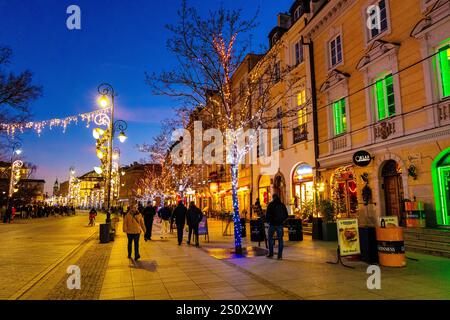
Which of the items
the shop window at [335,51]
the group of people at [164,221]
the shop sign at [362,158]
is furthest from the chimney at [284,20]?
the group of people at [164,221]

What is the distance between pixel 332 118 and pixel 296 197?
572 cm

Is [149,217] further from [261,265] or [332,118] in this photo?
[332,118]

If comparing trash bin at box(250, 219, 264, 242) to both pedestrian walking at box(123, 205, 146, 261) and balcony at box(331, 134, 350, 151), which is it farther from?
balcony at box(331, 134, 350, 151)

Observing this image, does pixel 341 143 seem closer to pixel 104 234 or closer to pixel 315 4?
pixel 315 4

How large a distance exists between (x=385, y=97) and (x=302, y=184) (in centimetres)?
→ 818

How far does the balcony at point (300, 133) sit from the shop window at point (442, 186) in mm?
9252

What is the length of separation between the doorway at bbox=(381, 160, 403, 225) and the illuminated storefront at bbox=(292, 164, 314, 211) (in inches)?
226

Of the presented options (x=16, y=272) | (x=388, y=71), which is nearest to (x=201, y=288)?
(x=16, y=272)

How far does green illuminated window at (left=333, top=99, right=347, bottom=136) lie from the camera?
1808cm

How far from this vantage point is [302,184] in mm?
21734

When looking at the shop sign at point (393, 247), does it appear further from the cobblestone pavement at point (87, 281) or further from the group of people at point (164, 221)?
the group of people at point (164, 221)

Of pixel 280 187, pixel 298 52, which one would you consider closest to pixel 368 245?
pixel 280 187

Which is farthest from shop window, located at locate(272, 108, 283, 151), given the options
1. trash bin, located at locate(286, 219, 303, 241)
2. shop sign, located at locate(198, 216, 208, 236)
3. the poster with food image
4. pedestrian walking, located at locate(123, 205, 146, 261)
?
the poster with food image
